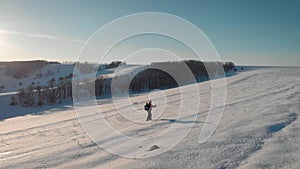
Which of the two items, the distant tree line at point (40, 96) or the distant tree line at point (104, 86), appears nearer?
the distant tree line at point (40, 96)

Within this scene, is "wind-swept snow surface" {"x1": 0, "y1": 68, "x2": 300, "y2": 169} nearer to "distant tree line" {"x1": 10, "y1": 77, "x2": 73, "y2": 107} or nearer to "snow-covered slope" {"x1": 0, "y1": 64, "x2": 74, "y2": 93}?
"distant tree line" {"x1": 10, "y1": 77, "x2": 73, "y2": 107}

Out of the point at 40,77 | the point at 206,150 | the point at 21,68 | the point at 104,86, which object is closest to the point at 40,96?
the point at 104,86

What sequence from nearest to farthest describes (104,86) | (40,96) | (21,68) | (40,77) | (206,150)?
1. (206,150)
2. (40,96)
3. (104,86)
4. (40,77)
5. (21,68)

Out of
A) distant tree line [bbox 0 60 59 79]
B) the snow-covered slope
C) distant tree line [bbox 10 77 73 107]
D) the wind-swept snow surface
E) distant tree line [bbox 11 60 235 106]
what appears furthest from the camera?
distant tree line [bbox 0 60 59 79]

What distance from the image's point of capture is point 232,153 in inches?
224

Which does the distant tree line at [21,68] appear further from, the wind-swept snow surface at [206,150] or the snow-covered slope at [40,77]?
the wind-swept snow surface at [206,150]

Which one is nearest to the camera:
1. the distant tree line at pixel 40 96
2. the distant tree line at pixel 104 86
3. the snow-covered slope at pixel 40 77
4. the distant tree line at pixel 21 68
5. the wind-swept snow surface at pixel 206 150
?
the wind-swept snow surface at pixel 206 150

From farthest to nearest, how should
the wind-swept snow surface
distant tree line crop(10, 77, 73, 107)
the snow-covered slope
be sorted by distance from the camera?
1. the snow-covered slope
2. distant tree line crop(10, 77, 73, 107)
3. the wind-swept snow surface

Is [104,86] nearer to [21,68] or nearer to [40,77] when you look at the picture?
[40,77]

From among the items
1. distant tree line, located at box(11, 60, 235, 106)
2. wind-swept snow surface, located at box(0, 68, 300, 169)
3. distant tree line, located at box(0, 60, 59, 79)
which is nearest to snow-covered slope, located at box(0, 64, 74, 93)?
distant tree line, located at box(0, 60, 59, 79)

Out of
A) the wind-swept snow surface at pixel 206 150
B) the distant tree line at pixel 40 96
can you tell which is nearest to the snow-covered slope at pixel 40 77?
the distant tree line at pixel 40 96

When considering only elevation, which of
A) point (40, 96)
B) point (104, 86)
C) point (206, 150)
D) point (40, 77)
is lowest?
point (206, 150)

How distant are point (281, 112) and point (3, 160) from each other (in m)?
8.95

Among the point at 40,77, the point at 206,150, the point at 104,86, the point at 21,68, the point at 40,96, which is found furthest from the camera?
the point at 21,68
